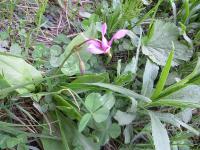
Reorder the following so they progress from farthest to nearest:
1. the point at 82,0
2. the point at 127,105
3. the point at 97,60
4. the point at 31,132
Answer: the point at 82,0 → the point at 97,60 → the point at 127,105 → the point at 31,132

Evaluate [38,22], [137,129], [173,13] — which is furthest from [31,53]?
[173,13]

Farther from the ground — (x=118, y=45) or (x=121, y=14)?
(x=121, y=14)

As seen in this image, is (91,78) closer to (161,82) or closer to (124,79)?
(124,79)

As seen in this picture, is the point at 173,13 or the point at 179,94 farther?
the point at 173,13

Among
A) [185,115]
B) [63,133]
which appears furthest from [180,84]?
[63,133]

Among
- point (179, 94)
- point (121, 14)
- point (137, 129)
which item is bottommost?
point (137, 129)

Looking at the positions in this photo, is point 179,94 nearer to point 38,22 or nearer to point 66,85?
point 66,85

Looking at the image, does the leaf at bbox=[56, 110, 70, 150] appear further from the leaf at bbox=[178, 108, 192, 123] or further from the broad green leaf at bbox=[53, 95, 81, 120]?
the leaf at bbox=[178, 108, 192, 123]
